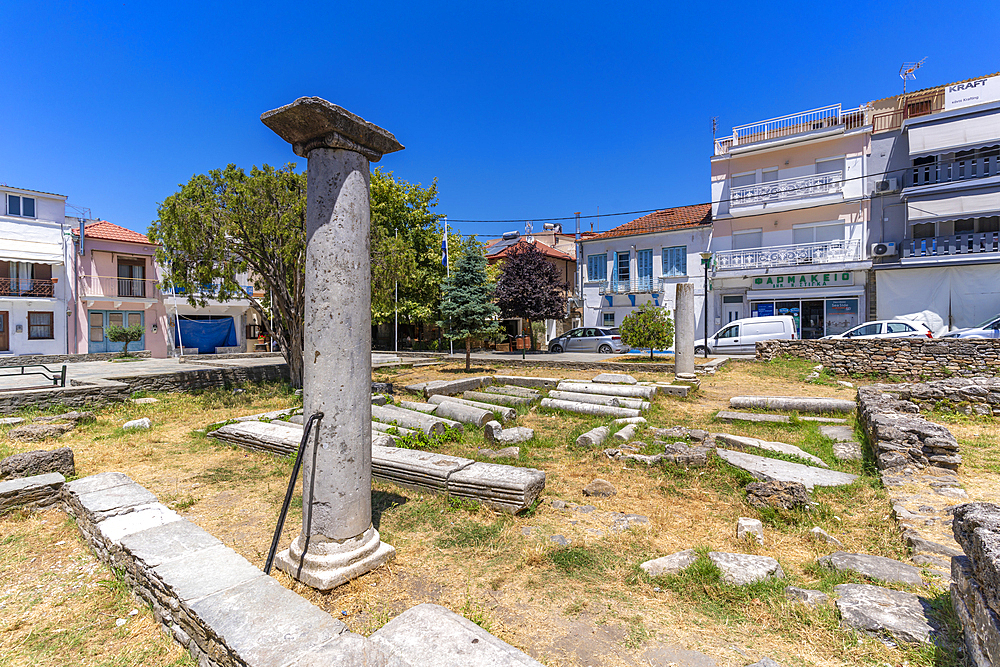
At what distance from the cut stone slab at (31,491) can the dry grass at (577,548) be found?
42cm

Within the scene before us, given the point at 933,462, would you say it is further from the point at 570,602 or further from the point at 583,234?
the point at 583,234

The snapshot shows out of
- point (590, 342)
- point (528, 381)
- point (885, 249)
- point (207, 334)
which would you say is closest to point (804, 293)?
point (885, 249)

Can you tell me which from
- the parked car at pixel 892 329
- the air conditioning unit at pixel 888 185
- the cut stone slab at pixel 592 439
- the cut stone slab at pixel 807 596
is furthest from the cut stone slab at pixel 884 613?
the air conditioning unit at pixel 888 185

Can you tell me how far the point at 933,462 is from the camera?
19.6 ft

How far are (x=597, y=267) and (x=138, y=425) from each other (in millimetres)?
25986

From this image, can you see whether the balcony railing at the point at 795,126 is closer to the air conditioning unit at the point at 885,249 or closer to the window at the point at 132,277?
the air conditioning unit at the point at 885,249

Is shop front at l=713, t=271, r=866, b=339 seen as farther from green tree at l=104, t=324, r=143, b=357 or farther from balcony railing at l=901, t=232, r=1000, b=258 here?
green tree at l=104, t=324, r=143, b=357

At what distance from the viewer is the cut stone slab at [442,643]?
244 centimetres

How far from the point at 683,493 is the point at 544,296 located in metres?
21.0

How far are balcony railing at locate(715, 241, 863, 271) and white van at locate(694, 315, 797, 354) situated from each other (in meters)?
5.46

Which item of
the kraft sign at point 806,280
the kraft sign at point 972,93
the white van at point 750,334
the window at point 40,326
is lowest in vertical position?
the white van at point 750,334

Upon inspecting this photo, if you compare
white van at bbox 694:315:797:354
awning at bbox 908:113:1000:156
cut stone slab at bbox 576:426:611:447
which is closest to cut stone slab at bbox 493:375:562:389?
cut stone slab at bbox 576:426:611:447

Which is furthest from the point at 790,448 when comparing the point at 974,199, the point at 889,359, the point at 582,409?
the point at 974,199

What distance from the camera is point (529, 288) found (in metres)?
26.0
